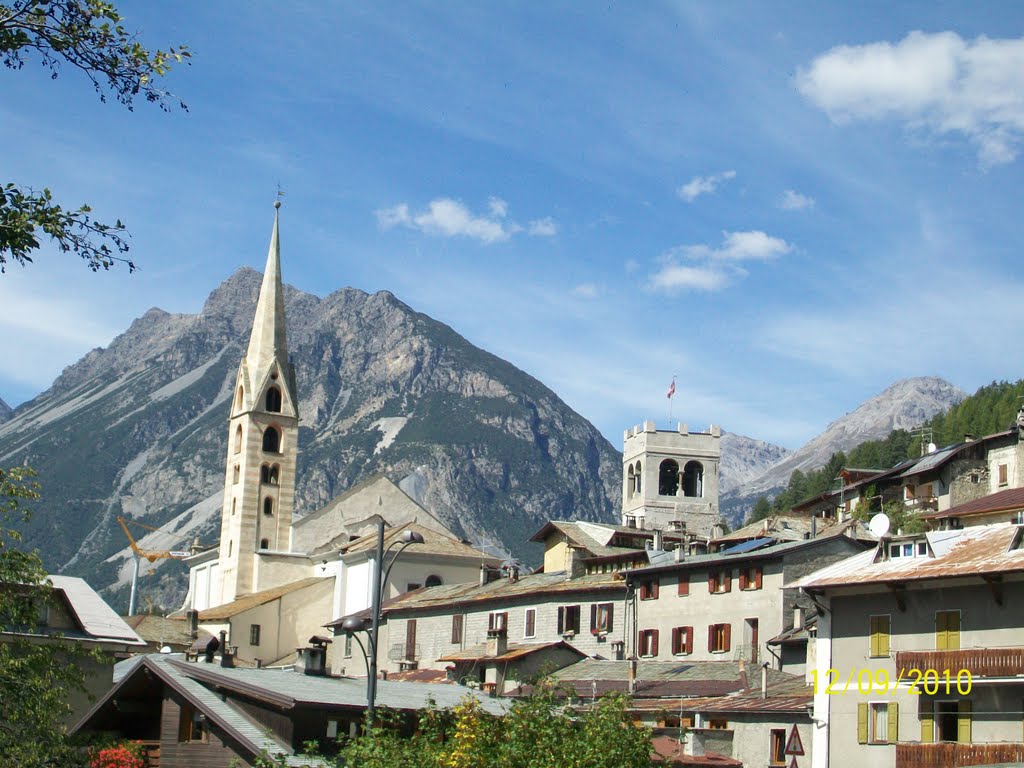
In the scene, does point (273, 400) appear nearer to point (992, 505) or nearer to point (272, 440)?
point (272, 440)

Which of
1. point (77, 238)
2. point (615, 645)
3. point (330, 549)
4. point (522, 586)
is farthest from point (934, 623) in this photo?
point (330, 549)

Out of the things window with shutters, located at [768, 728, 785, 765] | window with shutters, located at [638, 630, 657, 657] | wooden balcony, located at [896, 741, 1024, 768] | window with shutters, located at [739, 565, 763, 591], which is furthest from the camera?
window with shutters, located at [638, 630, 657, 657]

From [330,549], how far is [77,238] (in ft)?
295

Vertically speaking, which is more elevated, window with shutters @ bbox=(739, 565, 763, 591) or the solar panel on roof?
the solar panel on roof

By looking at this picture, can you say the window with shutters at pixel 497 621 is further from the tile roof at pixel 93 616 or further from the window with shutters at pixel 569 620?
the tile roof at pixel 93 616

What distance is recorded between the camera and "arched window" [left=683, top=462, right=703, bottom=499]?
415 ft

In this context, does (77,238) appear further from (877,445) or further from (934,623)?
(877,445)

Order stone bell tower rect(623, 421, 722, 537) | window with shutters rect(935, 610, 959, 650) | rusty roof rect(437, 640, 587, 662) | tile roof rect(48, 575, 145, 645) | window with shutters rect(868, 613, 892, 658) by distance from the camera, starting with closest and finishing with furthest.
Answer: window with shutters rect(935, 610, 959, 650) < window with shutters rect(868, 613, 892, 658) < tile roof rect(48, 575, 145, 645) < rusty roof rect(437, 640, 587, 662) < stone bell tower rect(623, 421, 722, 537)

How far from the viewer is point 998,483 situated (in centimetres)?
7738

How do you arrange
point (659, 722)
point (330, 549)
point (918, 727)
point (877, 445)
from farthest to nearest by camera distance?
point (877, 445) → point (330, 549) → point (659, 722) → point (918, 727)

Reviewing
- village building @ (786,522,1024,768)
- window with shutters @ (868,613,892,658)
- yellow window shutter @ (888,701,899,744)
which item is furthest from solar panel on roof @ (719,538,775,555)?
yellow window shutter @ (888,701,899,744)

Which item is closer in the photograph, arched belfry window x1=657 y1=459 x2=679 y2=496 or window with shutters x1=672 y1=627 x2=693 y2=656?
window with shutters x1=672 y1=627 x2=693 y2=656

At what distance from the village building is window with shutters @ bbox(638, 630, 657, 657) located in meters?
16.8

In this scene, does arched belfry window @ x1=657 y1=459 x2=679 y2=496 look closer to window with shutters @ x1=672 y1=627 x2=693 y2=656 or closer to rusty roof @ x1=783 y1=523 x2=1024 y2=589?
window with shutters @ x1=672 y1=627 x2=693 y2=656
